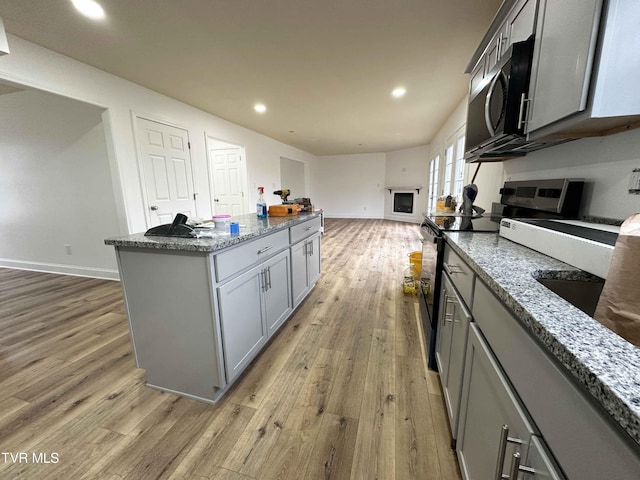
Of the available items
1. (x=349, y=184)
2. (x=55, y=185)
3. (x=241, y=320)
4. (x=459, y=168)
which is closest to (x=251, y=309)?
(x=241, y=320)

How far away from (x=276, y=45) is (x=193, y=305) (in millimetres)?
2411

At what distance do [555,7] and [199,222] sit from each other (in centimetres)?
200

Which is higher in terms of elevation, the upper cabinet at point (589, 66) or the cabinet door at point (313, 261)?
the upper cabinet at point (589, 66)

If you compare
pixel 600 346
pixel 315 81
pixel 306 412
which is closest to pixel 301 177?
pixel 315 81

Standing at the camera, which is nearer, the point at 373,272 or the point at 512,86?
the point at 512,86

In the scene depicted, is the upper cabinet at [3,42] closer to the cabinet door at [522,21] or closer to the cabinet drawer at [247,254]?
the cabinet drawer at [247,254]

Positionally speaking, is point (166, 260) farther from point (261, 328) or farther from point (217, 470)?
point (217, 470)

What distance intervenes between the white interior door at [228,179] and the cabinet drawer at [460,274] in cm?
486

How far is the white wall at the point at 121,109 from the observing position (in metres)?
2.32

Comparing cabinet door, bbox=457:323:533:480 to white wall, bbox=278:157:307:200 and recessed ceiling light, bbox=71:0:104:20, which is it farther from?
white wall, bbox=278:157:307:200

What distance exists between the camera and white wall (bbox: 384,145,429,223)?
8.14 m

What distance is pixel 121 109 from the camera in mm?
3023

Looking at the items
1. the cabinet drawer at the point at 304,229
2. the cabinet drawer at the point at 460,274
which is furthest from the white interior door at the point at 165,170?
the cabinet drawer at the point at 460,274

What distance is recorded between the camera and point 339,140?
692 centimetres
